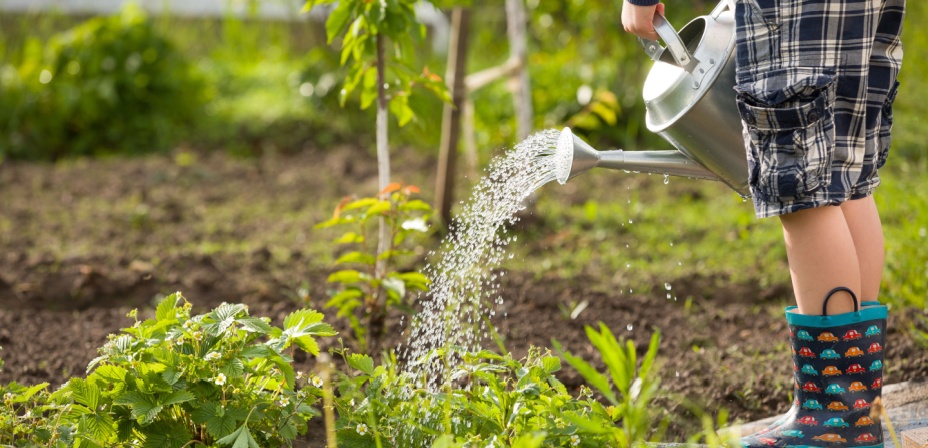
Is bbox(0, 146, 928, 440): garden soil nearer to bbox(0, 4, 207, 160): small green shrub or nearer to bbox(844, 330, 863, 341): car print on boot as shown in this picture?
bbox(844, 330, 863, 341): car print on boot

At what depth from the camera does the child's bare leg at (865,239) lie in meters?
1.77

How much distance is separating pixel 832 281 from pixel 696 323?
0.96 metres

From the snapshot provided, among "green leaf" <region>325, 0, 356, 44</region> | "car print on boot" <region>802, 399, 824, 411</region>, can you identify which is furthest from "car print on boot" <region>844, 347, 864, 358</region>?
"green leaf" <region>325, 0, 356, 44</region>

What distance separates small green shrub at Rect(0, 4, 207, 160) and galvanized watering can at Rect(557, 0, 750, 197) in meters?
4.18

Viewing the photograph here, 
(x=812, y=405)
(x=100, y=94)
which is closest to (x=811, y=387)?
(x=812, y=405)

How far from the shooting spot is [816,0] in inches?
60.7

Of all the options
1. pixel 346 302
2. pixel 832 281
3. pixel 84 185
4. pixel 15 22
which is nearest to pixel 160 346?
pixel 346 302

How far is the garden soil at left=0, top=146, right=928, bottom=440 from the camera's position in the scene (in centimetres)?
217

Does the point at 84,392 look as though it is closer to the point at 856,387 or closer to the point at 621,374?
the point at 621,374

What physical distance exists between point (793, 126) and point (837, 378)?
465 millimetres

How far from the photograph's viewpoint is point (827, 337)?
64.9 inches

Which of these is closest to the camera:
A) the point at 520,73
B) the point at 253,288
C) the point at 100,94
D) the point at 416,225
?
the point at 416,225

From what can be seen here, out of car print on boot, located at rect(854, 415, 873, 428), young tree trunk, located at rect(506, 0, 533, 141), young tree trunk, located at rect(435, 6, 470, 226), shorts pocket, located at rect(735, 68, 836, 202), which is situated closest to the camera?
shorts pocket, located at rect(735, 68, 836, 202)

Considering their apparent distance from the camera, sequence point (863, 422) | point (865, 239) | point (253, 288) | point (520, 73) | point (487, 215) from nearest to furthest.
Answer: point (863, 422) → point (865, 239) → point (487, 215) → point (253, 288) → point (520, 73)
